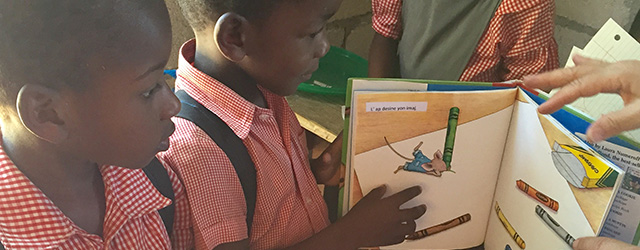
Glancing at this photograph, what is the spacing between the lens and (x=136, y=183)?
67cm

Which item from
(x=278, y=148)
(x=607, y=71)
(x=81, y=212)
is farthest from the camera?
(x=278, y=148)

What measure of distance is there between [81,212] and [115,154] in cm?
10

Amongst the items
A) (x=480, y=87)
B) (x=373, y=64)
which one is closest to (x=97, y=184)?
(x=480, y=87)

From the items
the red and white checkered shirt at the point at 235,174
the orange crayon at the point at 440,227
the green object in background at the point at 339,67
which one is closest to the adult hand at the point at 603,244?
the orange crayon at the point at 440,227

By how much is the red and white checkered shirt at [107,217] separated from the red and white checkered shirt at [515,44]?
90 cm

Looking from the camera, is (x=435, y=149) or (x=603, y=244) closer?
(x=603, y=244)

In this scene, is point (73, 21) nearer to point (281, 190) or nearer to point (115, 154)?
point (115, 154)

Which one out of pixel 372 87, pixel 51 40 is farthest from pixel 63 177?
pixel 372 87

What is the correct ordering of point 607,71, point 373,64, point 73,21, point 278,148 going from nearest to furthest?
point 73,21, point 607,71, point 278,148, point 373,64

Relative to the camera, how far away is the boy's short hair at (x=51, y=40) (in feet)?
1.50

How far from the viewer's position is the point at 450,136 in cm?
81

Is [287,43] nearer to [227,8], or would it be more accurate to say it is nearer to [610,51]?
[227,8]

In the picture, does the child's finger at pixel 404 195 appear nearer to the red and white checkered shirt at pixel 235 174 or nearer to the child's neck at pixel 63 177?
the red and white checkered shirt at pixel 235 174

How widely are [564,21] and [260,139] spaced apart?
61.6 inches
